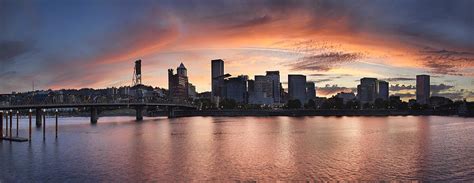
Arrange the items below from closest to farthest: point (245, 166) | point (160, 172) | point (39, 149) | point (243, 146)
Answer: point (160, 172)
point (245, 166)
point (39, 149)
point (243, 146)

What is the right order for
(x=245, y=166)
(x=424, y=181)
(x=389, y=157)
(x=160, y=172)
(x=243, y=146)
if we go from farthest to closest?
(x=243, y=146)
(x=389, y=157)
(x=245, y=166)
(x=160, y=172)
(x=424, y=181)

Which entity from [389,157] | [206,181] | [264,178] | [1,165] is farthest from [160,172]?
[389,157]

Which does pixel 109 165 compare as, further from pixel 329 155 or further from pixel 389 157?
pixel 389 157

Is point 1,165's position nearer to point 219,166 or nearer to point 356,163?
point 219,166

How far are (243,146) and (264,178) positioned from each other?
24.0m

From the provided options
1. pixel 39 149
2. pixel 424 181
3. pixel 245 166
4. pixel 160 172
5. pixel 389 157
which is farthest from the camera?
pixel 39 149

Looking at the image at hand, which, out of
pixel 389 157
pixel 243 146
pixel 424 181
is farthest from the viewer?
pixel 243 146

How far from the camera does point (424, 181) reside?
103 ft

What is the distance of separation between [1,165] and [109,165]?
981cm

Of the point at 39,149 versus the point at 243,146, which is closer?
the point at 39,149

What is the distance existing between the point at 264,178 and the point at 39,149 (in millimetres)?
33440

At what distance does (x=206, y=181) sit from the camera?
1257 inches

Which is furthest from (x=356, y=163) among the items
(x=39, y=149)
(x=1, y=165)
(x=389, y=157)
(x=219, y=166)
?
(x=39, y=149)

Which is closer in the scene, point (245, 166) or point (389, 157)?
point (245, 166)
